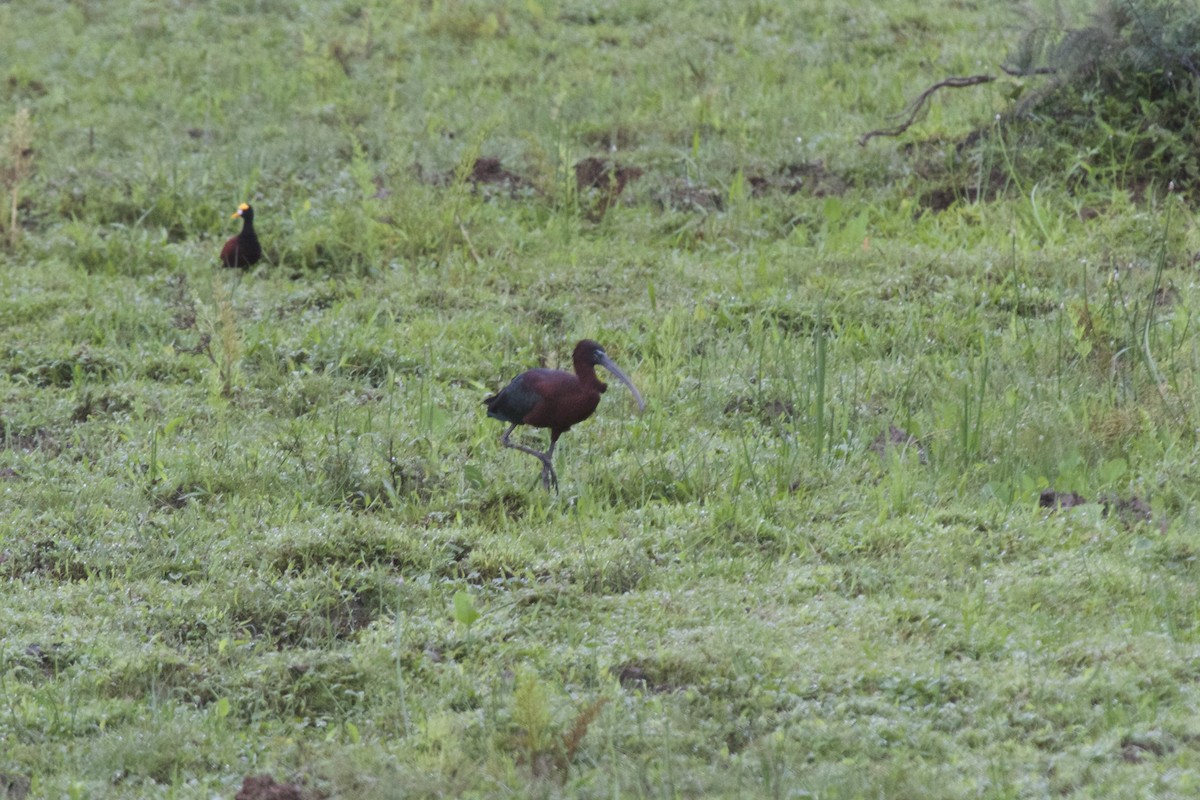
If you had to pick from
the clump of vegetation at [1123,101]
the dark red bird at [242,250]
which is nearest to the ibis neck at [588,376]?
the dark red bird at [242,250]

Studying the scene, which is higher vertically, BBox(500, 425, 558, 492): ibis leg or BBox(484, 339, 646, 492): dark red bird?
BBox(484, 339, 646, 492): dark red bird

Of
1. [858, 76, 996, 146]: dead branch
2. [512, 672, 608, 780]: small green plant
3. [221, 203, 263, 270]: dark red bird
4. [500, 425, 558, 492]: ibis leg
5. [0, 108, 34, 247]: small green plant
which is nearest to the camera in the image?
[512, 672, 608, 780]: small green plant

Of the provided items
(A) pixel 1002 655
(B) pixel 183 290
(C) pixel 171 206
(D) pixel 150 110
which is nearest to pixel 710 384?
(A) pixel 1002 655

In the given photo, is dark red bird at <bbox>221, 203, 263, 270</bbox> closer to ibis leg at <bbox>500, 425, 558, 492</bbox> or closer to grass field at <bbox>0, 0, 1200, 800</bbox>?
grass field at <bbox>0, 0, 1200, 800</bbox>

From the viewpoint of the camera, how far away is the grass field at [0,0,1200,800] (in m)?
3.96

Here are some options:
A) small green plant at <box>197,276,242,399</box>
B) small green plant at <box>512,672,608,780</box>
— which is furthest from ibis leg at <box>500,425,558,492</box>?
small green plant at <box>512,672,608,780</box>

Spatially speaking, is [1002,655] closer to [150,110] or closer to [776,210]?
[776,210]

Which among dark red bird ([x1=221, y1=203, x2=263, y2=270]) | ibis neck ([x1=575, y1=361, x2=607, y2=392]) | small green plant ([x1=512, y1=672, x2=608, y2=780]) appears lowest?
dark red bird ([x1=221, y1=203, x2=263, y2=270])

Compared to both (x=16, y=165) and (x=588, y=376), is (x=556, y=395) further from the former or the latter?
(x=16, y=165)

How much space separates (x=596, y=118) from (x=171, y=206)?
3.06 m

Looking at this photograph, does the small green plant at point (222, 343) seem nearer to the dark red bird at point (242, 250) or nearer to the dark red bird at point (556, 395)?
the dark red bird at point (242, 250)

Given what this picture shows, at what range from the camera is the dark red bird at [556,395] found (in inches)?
229

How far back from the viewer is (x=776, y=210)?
9203mm

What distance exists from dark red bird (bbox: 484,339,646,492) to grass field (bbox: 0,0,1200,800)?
0.17 meters
